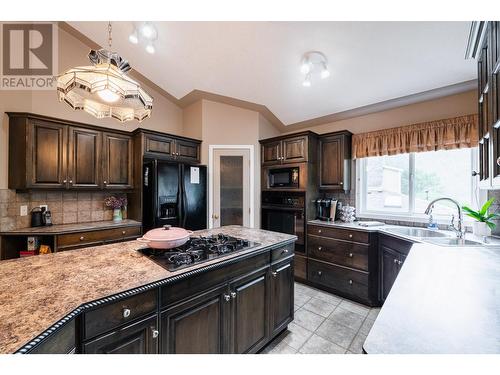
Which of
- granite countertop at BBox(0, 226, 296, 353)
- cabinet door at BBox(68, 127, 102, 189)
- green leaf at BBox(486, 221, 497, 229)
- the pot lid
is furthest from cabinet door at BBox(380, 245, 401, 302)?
cabinet door at BBox(68, 127, 102, 189)

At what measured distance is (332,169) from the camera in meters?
3.23

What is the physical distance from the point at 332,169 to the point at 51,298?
10.5 ft

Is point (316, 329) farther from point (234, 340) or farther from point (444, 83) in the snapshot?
point (444, 83)

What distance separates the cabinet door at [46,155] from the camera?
96.5 inches

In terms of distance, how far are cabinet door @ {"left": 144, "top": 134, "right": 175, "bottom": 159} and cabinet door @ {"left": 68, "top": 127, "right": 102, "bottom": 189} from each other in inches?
23.2

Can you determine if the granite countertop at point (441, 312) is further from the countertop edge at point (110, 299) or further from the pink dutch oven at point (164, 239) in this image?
the pink dutch oven at point (164, 239)

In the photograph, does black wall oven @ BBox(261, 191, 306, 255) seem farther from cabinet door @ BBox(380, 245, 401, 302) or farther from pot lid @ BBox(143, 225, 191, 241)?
pot lid @ BBox(143, 225, 191, 241)

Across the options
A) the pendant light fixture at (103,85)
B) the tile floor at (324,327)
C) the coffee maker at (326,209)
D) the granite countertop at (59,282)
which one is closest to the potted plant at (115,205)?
the granite countertop at (59,282)

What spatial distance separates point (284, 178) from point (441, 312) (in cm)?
281

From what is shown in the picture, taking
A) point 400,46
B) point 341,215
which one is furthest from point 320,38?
point 341,215

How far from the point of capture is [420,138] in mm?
2680

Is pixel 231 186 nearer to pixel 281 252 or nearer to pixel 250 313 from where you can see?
pixel 281 252

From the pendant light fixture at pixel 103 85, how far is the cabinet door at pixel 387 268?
2793 mm

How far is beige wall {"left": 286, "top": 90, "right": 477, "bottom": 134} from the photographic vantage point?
96.3 inches
